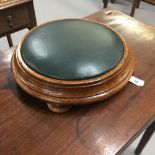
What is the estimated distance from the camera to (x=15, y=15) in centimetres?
120

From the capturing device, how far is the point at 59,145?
53cm

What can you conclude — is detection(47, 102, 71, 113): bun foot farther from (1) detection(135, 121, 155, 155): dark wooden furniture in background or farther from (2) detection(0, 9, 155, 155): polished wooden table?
(1) detection(135, 121, 155, 155): dark wooden furniture in background

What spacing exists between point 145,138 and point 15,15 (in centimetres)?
99

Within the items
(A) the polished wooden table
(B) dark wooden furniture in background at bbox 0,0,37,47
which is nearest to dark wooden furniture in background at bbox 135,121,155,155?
(A) the polished wooden table

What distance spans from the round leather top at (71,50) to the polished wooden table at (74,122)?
11 centimetres

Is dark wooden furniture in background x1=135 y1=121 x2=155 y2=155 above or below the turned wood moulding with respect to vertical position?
below

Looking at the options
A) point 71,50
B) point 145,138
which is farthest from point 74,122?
point 145,138

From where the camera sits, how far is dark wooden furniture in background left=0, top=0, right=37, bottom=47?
1.13m

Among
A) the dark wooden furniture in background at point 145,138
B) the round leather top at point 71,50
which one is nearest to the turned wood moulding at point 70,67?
the round leather top at point 71,50

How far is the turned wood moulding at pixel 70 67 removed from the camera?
563 mm

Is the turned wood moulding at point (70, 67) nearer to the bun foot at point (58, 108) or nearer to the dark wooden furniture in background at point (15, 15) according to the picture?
the bun foot at point (58, 108)

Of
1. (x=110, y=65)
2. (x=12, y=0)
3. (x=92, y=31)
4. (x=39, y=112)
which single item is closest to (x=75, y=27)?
(x=92, y=31)

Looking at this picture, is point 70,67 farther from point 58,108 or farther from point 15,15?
point 15,15

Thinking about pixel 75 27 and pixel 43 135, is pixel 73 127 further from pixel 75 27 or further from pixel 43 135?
pixel 75 27
